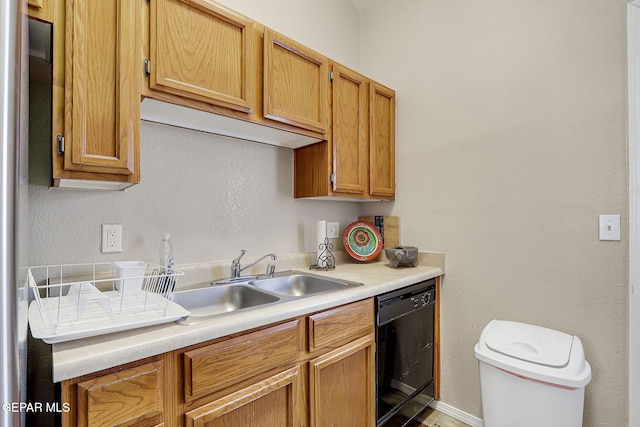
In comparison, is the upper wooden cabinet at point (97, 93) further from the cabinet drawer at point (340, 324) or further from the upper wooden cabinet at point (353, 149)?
the upper wooden cabinet at point (353, 149)

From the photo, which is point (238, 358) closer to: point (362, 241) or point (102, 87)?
point (102, 87)

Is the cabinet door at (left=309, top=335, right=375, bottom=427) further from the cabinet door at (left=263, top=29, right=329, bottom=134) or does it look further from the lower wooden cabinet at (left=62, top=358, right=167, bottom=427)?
the cabinet door at (left=263, top=29, right=329, bottom=134)

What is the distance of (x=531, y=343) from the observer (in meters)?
1.43

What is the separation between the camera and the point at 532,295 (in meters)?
1.66

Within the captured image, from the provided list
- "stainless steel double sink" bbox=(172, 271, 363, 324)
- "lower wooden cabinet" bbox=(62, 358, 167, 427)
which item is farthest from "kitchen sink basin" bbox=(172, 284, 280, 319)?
"lower wooden cabinet" bbox=(62, 358, 167, 427)

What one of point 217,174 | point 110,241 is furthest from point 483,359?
point 110,241

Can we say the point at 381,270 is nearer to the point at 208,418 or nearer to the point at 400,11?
the point at 208,418

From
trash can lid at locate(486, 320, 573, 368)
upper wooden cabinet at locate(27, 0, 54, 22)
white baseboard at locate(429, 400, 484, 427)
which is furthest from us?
white baseboard at locate(429, 400, 484, 427)

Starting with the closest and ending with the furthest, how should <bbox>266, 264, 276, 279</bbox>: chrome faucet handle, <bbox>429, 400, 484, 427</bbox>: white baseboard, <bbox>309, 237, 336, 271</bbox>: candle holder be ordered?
<bbox>266, 264, 276, 279</bbox>: chrome faucet handle → <bbox>429, 400, 484, 427</bbox>: white baseboard → <bbox>309, 237, 336, 271</bbox>: candle holder

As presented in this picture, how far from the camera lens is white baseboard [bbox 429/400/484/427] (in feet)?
6.02

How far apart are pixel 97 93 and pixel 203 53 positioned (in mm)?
436

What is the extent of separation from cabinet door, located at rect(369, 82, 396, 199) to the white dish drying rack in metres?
1.35

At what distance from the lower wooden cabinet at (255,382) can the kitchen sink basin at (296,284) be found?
0.30m

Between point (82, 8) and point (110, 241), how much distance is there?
2.78 ft
